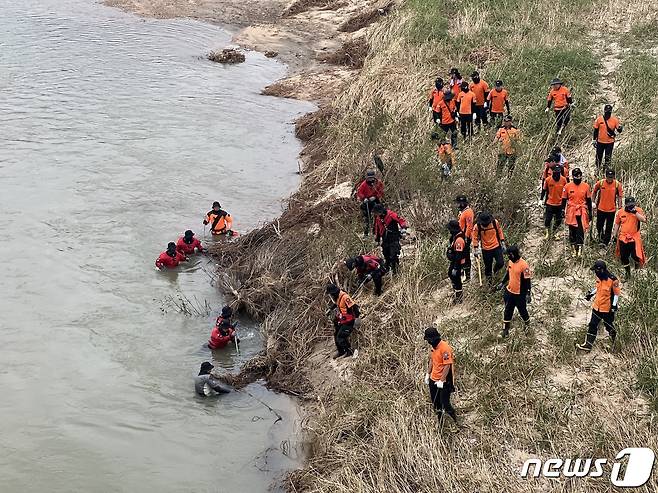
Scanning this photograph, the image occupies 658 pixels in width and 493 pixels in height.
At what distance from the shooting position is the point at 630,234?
442 inches

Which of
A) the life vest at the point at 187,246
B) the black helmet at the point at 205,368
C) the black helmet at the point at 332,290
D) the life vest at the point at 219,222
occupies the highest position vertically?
the black helmet at the point at 332,290

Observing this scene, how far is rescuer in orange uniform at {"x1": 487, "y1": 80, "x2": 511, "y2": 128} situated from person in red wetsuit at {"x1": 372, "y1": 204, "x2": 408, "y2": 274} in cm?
508

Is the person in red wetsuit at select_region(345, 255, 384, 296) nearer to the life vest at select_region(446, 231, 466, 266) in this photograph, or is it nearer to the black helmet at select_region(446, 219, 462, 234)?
the life vest at select_region(446, 231, 466, 266)

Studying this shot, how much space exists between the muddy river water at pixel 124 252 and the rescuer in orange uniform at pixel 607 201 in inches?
236

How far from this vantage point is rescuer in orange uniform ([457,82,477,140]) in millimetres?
16344

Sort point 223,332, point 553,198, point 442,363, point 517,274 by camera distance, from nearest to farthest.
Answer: point 442,363 < point 517,274 < point 553,198 < point 223,332

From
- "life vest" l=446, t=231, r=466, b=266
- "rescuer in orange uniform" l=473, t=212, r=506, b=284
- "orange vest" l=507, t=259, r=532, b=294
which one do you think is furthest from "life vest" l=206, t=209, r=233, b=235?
"orange vest" l=507, t=259, r=532, b=294

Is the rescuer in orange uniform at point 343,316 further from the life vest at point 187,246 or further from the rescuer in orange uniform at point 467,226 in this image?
the life vest at point 187,246

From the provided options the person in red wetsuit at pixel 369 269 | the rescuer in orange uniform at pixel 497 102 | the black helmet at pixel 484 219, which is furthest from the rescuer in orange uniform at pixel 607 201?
the rescuer in orange uniform at pixel 497 102

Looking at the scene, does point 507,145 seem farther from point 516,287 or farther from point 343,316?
point 343,316

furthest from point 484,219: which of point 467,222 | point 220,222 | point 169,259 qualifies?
point 220,222

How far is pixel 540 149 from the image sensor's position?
15898mm

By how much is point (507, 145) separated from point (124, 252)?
8.97 m

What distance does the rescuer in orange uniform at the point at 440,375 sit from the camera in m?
9.38
